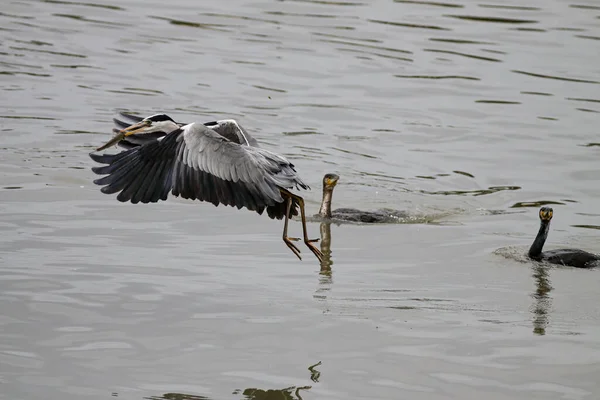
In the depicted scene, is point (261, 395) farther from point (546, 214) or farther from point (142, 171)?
point (546, 214)

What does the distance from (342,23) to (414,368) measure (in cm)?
1864

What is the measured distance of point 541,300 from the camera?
9.91 m

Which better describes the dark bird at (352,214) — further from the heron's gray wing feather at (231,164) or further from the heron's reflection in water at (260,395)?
the heron's reflection in water at (260,395)

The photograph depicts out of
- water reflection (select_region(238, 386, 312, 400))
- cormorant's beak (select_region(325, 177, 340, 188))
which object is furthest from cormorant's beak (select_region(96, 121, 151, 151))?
cormorant's beak (select_region(325, 177, 340, 188))

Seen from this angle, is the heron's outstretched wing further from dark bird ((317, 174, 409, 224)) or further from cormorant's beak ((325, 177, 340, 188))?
cormorant's beak ((325, 177, 340, 188))

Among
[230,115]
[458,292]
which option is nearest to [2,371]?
[458,292]

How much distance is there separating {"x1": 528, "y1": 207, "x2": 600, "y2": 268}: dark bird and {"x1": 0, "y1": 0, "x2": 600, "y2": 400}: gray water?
18cm

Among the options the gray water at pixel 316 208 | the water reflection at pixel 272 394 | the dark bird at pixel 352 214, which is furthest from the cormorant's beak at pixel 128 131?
the dark bird at pixel 352 214

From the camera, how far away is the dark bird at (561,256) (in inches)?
440

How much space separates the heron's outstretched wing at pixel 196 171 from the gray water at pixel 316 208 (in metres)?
0.99

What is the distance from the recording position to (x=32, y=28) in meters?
23.6

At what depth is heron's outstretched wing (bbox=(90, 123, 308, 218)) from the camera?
8.59 m

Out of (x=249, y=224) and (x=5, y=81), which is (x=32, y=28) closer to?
(x=5, y=81)

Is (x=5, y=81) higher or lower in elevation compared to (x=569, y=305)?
higher
